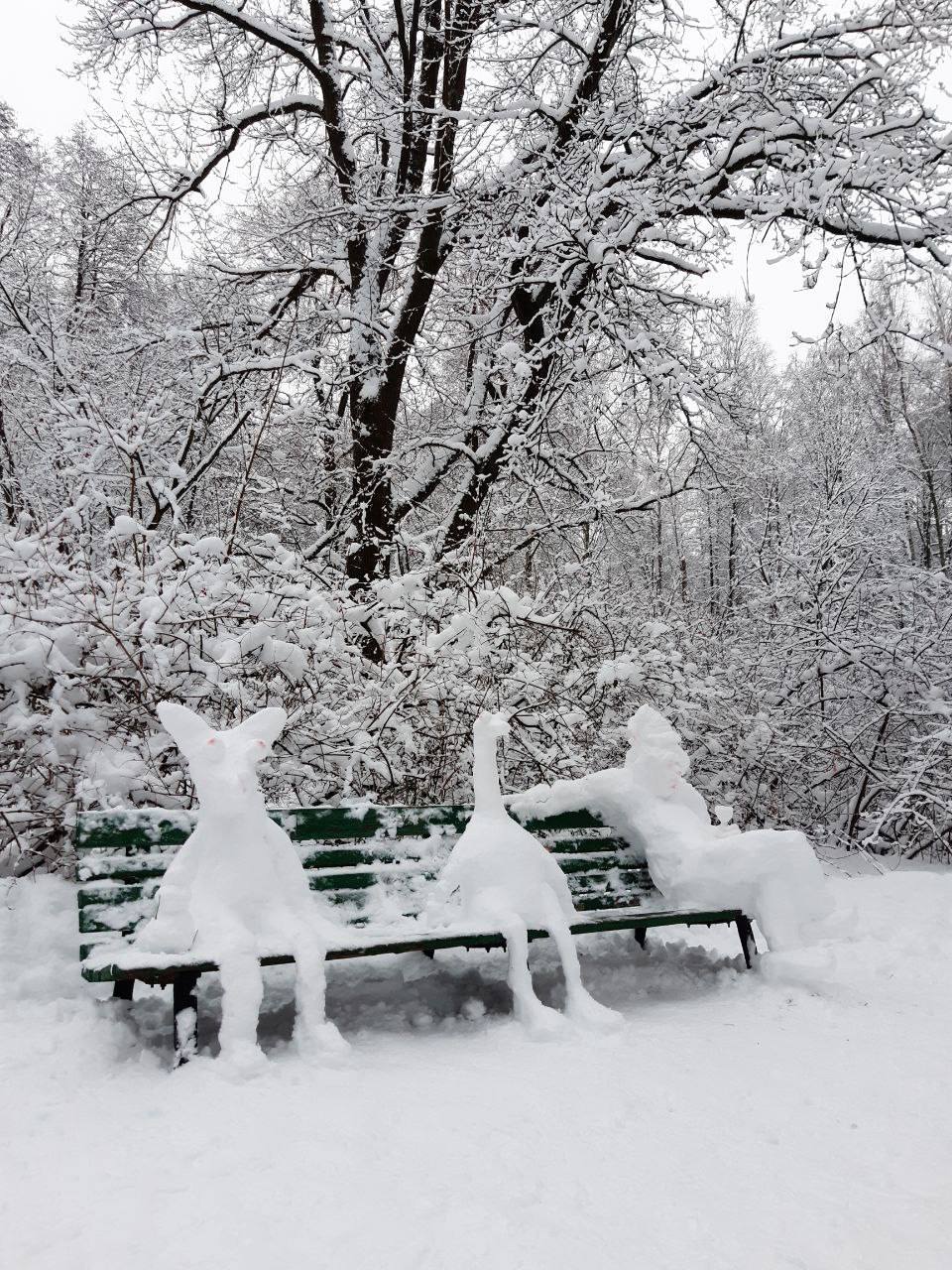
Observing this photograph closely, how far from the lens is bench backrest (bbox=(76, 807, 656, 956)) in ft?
10.7

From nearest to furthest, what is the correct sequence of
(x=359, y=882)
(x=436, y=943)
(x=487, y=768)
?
(x=436, y=943), (x=359, y=882), (x=487, y=768)

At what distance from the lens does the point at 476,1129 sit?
240cm

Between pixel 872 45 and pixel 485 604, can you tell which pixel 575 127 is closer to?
pixel 872 45

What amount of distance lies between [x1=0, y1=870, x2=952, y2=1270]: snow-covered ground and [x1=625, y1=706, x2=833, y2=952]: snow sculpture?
0.22 m

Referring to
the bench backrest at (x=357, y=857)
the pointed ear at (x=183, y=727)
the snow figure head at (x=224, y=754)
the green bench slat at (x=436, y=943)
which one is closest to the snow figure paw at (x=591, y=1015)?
the green bench slat at (x=436, y=943)

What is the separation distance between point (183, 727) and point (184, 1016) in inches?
38.7

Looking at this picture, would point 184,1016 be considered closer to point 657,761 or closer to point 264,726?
point 264,726

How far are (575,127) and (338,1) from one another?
146 inches

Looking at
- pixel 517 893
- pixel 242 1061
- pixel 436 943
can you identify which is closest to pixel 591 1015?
pixel 517 893

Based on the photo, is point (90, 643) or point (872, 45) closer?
point (90, 643)

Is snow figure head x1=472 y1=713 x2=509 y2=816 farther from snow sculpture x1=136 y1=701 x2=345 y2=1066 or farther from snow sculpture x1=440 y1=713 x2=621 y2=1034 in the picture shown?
snow sculpture x1=136 y1=701 x2=345 y2=1066

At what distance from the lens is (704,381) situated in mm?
7641

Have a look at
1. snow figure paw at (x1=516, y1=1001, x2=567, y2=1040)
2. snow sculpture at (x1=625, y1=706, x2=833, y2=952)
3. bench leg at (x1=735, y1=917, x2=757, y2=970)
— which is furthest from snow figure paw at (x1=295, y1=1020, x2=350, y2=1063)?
bench leg at (x1=735, y1=917, x2=757, y2=970)

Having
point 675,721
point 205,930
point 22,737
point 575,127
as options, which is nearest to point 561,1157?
point 205,930
